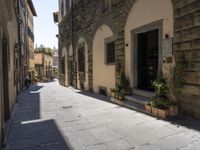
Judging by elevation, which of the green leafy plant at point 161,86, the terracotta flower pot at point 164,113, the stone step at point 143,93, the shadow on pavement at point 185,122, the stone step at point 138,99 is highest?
the green leafy plant at point 161,86

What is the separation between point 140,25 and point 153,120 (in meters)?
3.31

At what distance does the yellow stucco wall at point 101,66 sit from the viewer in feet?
33.4

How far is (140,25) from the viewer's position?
758 cm

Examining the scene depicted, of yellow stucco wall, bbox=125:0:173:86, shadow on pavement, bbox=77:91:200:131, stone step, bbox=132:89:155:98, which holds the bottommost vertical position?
shadow on pavement, bbox=77:91:200:131

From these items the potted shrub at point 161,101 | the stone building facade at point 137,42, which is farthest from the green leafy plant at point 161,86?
the stone building facade at point 137,42

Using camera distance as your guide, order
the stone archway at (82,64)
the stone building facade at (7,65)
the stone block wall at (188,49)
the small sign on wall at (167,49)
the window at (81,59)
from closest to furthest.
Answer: the stone building facade at (7,65) < the stone block wall at (188,49) < the small sign on wall at (167,49) < the stone archway at (82,64) < the window at (81,59)

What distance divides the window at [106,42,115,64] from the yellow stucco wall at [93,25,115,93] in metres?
0.24

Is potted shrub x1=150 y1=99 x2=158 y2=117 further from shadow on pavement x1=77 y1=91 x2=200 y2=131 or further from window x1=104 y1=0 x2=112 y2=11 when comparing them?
window x1=104 y1=0 x2=112 y2=11

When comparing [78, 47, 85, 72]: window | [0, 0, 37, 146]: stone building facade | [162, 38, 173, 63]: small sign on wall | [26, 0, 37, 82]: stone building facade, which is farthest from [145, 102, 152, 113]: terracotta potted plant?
[26, 0, 37, 82]: stone building facade

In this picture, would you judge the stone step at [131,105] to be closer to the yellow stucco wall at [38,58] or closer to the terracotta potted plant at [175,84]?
the terracotta potted plant at [175,84]

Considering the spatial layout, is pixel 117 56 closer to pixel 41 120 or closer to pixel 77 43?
pixel 41 120

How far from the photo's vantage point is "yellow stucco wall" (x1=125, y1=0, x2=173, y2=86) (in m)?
6.11

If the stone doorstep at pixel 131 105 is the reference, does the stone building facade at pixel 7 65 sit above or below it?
above

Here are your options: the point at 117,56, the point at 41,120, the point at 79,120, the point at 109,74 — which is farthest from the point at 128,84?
the point at 41,120
